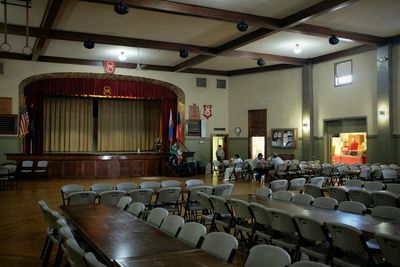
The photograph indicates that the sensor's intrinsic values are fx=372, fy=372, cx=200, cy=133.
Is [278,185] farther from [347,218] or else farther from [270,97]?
[270,97]

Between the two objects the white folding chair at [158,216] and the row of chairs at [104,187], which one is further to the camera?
the row of chairs at [104,187]

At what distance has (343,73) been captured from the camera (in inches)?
596

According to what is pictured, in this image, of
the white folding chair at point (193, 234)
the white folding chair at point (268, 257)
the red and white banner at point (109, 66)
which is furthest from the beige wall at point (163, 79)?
the white folding chair at point (268, 257)

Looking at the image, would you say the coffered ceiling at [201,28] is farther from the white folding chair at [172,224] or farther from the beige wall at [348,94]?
the white folding chair at [172,224]

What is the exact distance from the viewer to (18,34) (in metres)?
11.8

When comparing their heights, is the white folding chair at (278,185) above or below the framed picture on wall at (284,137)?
below

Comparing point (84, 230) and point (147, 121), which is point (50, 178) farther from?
point (84, 230)

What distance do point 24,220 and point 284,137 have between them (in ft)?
40.4

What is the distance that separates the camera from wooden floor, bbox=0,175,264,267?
555cm

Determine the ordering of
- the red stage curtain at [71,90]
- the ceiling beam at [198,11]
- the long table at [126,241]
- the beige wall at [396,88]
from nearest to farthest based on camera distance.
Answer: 1. the long table at [126,241]
2. the ceiling beam at [198,11]
3. the beige wall at [396,88]
4. the red stage curtain at [71,90]

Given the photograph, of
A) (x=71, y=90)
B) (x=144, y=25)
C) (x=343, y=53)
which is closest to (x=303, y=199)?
(x=144, y=25)

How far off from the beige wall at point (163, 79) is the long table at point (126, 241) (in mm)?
12102

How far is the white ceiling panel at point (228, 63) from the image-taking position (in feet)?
54.3

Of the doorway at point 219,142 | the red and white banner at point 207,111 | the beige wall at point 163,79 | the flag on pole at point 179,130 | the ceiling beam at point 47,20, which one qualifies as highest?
the ceiling beam at point 47,20
